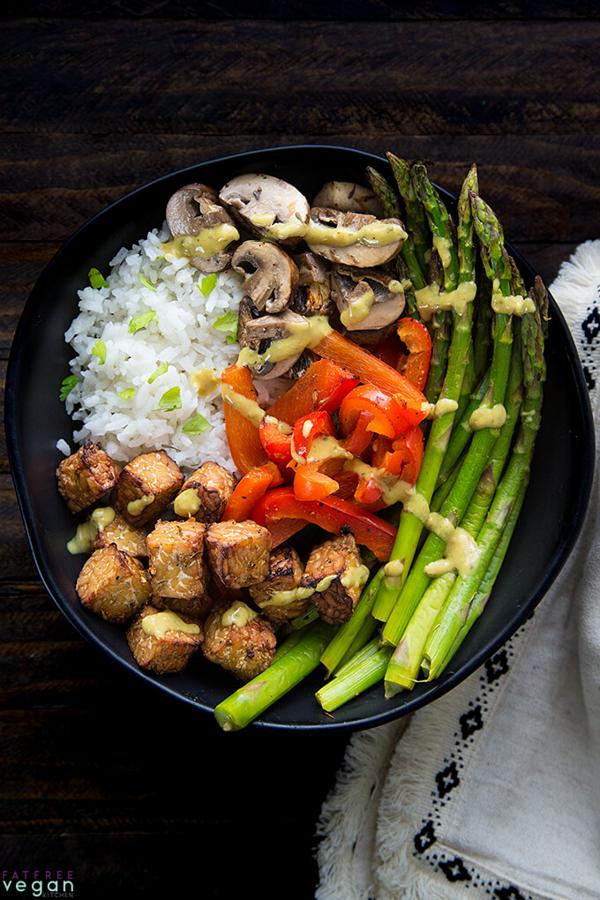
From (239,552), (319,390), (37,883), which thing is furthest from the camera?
(37,883)

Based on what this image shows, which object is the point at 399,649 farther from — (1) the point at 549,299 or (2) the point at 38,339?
(2) the point at 38,339

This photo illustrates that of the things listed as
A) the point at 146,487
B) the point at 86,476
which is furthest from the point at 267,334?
the point at 86,476

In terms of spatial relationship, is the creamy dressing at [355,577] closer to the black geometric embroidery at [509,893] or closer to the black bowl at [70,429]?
the black bowl at [70,429]

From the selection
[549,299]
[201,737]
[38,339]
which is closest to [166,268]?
[38,339]

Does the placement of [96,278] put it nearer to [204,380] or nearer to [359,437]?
[204,380]

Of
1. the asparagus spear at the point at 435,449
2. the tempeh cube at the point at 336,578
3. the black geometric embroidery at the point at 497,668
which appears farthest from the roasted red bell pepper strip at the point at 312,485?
the black geometric embroidery at the point at 497,668

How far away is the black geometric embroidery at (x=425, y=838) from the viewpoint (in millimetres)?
2812

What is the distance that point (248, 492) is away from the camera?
2502 mm

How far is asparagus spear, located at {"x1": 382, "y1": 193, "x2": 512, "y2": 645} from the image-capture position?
2.52 metres

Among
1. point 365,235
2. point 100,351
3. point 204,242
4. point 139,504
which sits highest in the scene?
point 365,235

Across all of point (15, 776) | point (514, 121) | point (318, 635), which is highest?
point (514, 121)

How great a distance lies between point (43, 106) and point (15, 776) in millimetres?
2389

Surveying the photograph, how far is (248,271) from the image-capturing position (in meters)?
2.64

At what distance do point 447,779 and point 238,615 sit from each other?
1016 mm
